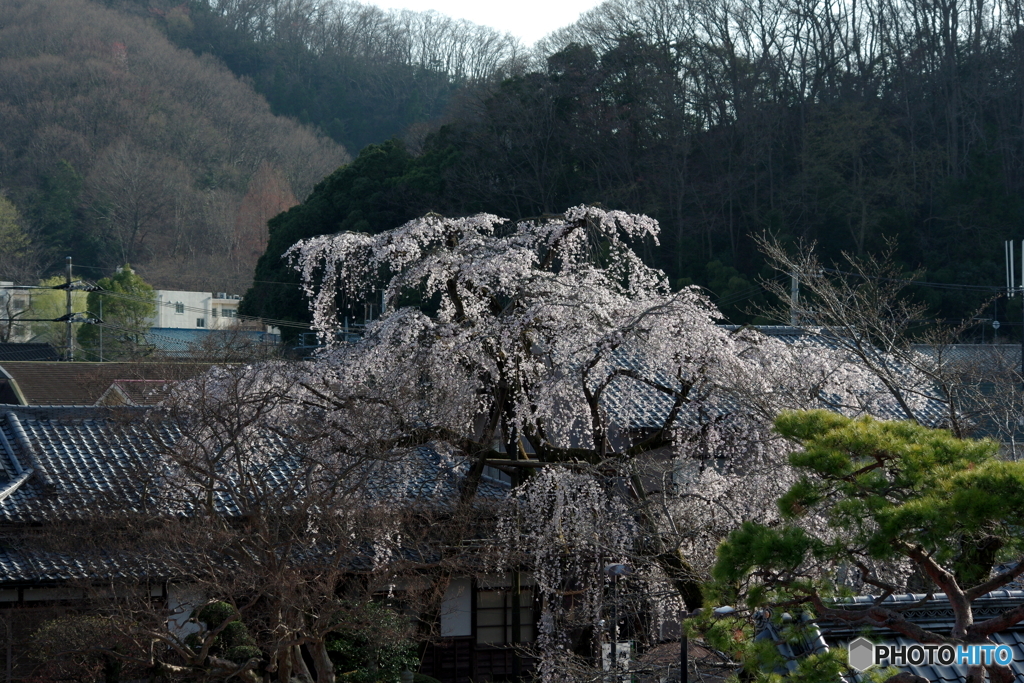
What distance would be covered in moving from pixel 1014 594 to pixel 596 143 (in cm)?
2070

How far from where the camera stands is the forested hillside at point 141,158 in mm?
41406

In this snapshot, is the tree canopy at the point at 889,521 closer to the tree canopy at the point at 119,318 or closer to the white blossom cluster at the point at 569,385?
the white blossom cluster at the point at 569,385

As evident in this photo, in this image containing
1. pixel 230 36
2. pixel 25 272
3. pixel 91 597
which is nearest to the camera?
pixel 91 597

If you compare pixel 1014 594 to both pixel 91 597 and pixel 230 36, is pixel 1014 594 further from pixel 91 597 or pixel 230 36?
pixel 230 36

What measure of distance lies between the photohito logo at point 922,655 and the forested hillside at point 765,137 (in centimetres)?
1777

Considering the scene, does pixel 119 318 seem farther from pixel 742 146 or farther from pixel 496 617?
pixel 496 617

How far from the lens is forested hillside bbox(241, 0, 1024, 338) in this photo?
22.9 m

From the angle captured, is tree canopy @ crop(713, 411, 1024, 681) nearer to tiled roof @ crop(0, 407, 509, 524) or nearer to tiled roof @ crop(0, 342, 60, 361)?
tiled roof @ crop(0, 407, 509, 524)

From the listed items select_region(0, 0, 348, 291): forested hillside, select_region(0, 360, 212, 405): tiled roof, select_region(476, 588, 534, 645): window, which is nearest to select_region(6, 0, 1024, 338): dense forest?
select_region(0, 360, 212, 405): tiled roof

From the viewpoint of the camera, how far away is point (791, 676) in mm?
4090

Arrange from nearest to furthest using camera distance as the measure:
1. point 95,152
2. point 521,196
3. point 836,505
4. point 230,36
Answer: point 836,505 < point 521,196 < point 95,152 < point 230,36

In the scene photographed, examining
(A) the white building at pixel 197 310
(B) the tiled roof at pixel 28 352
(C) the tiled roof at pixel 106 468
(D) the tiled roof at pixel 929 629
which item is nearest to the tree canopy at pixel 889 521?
(D) the tiled roof at pixel 929 629

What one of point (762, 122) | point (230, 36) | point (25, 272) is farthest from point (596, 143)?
point (230, 36)

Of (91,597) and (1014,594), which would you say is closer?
(1014,594)
